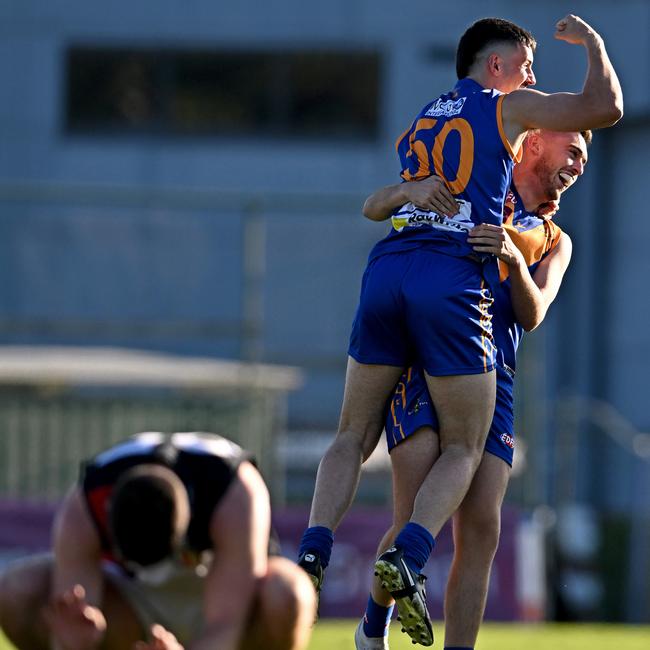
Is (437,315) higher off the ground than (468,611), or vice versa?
(437,315)

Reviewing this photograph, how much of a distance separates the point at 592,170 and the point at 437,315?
634 inches

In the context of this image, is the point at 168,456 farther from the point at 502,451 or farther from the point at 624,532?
the point at 624,532

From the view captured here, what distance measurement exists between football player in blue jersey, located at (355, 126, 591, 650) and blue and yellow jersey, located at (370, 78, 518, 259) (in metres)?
0.06

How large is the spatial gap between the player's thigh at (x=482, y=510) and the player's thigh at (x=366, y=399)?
406mm

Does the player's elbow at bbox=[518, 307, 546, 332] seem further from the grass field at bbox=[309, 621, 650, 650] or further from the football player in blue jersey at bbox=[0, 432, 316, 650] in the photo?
the grass field at bbox=[309, 621, 650, 650]

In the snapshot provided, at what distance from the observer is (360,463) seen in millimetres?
5895

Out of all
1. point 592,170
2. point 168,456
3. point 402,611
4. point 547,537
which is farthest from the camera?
point 592,170

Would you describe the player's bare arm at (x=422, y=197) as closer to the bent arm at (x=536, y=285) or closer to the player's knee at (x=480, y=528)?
the bent arm at (x=536, y=285)

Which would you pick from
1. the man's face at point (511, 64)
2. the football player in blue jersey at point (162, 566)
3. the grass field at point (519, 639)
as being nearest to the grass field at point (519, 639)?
the grass field at point (519, 639)

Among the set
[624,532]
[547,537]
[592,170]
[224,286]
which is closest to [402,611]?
[224,286]

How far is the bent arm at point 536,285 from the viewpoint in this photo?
5.79 metres

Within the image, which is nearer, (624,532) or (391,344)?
(391,344)

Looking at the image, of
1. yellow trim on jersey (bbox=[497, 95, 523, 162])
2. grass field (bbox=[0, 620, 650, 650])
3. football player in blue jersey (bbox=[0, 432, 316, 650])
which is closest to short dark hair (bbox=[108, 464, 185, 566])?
football player in blue jersey (bbox=[0, 432, 316, 650])

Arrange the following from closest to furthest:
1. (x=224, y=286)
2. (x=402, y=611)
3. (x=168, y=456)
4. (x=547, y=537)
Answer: (x=168, y=456) < (x=402, y=611) < (x=224, y=286) < (x=547, y=537)
